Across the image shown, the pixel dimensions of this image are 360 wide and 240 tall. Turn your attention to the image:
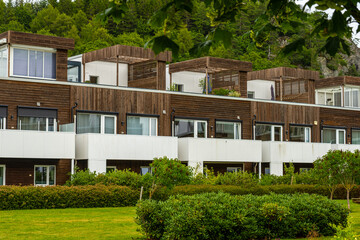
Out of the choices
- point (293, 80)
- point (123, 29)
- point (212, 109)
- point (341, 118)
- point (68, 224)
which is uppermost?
point (123, 29)

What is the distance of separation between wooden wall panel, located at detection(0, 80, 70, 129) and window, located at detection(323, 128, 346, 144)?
737 inches

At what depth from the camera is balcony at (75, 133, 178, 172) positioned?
32.0m

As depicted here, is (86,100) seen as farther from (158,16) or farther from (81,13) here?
(81,13)

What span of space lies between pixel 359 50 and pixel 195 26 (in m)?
29.8

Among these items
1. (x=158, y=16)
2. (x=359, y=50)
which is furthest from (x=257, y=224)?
(x=359, y=50)

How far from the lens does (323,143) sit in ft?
134

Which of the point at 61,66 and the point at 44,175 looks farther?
the point at 61,66

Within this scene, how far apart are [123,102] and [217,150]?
6035 millimetres

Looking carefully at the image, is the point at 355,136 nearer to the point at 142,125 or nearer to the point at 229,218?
the point at 142,125

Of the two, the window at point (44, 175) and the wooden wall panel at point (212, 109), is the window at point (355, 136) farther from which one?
the window at point (44, 175)

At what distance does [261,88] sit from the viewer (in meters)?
49.5

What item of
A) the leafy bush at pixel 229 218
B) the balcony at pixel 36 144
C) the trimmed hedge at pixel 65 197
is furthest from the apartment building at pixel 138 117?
the leafy bush at pixel 229 218

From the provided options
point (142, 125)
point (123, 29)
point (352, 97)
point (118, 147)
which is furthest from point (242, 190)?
point (123, 29)

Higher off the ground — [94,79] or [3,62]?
[94,79]
